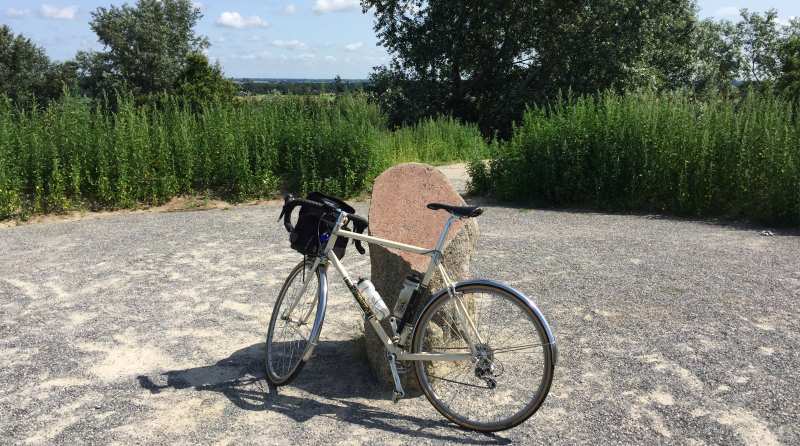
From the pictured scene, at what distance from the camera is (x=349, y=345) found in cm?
470

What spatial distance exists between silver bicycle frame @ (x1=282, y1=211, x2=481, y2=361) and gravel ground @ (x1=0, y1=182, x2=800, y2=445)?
375 millimetres

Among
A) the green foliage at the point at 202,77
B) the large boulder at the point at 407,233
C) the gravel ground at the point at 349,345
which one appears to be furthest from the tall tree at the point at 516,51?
the large boulder at the point at 407,233

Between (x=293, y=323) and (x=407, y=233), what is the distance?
87 centimetres

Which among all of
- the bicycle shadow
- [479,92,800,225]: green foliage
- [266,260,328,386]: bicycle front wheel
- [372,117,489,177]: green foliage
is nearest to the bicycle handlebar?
[266,260,328,386]: bicycle front wheel

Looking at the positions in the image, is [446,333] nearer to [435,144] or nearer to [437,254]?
[437,254]

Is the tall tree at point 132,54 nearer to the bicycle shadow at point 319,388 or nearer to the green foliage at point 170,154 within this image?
the green foliage at point 170,154

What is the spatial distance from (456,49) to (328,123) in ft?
39.6

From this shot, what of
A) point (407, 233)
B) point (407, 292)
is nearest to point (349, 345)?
point (407, 233)

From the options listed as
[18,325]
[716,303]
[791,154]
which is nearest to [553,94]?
[791,154]

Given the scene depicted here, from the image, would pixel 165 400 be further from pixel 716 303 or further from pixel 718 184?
pixel 718 184

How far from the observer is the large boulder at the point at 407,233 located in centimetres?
400

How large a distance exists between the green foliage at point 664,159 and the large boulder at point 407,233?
6.11 meters

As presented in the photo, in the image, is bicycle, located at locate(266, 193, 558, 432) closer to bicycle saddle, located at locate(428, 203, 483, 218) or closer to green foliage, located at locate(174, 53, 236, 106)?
bicycle saddle, located at locate(428, 203, 483, 218)

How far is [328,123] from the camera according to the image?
11758 millimetres
